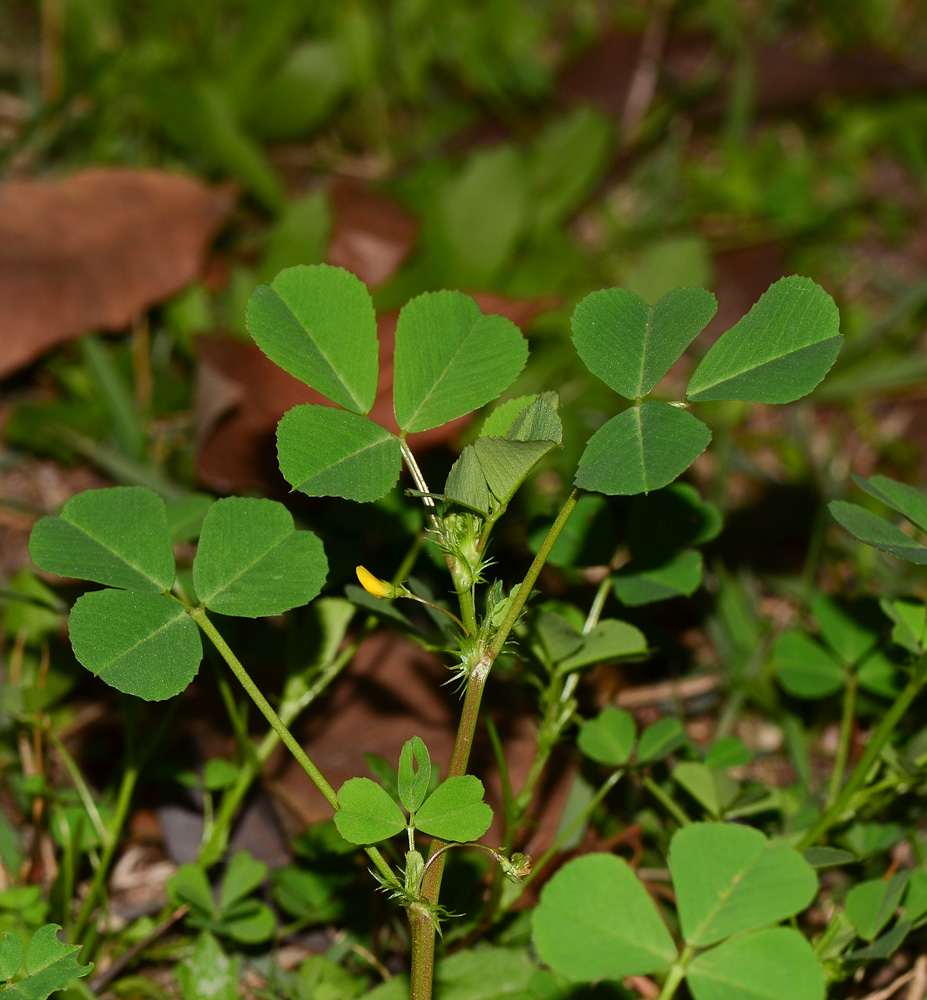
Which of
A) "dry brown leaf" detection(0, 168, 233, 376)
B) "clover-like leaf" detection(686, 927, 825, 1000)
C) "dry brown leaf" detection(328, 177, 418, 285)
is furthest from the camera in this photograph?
"dry brown leaf" detection(328, 177, 418, 285)

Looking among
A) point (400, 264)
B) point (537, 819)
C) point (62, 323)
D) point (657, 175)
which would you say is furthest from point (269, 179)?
point (537, 819)

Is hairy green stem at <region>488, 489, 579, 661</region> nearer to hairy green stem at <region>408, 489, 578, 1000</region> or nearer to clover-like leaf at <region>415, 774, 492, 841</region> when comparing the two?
hairy green stem at <region>408, 489, 578, 1000</region>

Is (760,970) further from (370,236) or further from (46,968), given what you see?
(370,236)

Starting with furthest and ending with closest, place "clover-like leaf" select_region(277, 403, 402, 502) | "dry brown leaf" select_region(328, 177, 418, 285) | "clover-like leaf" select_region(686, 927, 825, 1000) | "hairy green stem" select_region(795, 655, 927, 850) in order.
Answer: "dry brown leaf" select_region(328, 177, 418, 285), "hairy green stem" select_region(795, 655, 927, 850), "clover-like leaf" select_region(277, 403, 402, 502), "clover-like leaf" select_region(686, 927, 825, 1000)

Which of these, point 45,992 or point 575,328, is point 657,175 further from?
point 45,992

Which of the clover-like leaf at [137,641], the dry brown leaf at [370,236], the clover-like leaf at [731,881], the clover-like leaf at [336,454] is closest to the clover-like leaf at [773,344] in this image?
the clover-like leaf at [336,454]


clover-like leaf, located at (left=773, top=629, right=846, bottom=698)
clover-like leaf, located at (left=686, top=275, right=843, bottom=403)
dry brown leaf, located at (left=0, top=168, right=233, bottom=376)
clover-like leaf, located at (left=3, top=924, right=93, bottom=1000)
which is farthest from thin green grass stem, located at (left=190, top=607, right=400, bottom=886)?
dry brown leaf, located at (left=0, top=168, right=233, bottom=376)

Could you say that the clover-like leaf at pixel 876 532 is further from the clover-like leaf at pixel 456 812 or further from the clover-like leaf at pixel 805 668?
the clover-like leaf at pixel 456 812
